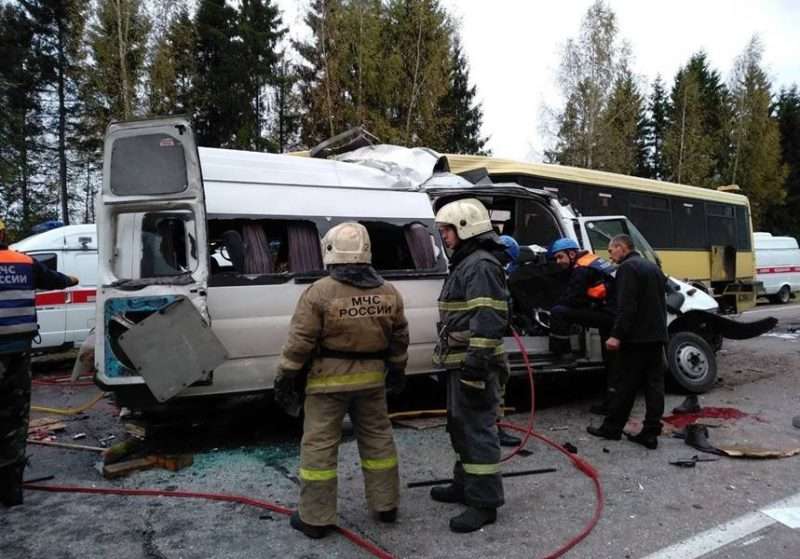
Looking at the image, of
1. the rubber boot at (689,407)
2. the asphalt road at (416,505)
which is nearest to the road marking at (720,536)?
the asphalt road at (416,505)

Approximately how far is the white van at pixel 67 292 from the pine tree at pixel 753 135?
3765cm

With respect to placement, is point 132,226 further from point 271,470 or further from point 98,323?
point 271,470

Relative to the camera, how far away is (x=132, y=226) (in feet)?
14.8

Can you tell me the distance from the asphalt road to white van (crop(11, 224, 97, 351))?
3573mm

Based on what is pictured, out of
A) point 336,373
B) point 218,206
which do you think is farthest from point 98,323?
point 336,373

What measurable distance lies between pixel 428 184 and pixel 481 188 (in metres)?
0.54

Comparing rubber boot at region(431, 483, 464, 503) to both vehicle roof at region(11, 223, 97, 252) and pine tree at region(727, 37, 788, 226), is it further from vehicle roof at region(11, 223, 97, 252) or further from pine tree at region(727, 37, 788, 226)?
pine tree at region(727, 37, 788, 226)

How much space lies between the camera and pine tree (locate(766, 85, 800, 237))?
40938mm

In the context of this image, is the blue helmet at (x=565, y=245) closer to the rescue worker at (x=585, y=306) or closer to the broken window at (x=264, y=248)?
the rescue worker at (x=585, y=306)

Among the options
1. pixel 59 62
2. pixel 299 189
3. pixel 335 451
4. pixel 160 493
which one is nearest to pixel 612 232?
pixel 299 189

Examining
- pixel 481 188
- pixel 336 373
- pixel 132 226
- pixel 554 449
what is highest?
pixel 481 188

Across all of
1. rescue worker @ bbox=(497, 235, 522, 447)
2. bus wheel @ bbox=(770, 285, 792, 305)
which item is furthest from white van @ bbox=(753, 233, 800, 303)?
rescue worker @ bbox=(497, 235, 522, 447)

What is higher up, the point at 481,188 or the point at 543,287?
the point at 481,188

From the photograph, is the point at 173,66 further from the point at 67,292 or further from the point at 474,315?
the point at 474,315
